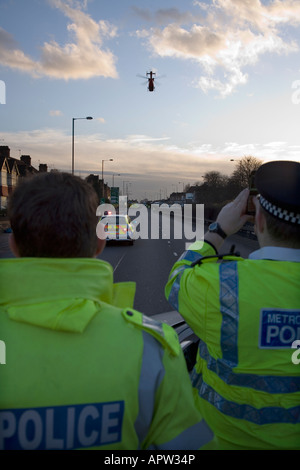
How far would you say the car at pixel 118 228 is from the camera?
840 inches

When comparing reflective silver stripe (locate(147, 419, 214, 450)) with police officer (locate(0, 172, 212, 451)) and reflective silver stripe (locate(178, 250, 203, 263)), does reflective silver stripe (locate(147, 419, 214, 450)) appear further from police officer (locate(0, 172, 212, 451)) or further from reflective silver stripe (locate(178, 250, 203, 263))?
reflective silver stripe (locate(178, 250, 203, 263))

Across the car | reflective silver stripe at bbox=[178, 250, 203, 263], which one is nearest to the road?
the car

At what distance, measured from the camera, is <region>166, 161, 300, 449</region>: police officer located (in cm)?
155

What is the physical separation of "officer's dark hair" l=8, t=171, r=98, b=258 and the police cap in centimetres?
76

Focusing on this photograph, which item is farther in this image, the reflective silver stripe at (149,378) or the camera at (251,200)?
the camera at (251,200)

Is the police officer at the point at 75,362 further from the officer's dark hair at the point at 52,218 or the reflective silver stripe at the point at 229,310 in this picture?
the reflective silver stripe at the point at 229,310

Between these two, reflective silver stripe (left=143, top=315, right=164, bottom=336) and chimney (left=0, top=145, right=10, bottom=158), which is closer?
reflective silver stripe (left=143, top=315, right=164, bottom=336)

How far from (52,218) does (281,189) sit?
0.94m

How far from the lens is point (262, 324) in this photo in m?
1.55

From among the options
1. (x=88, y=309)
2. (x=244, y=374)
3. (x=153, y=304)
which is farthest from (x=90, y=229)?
(x=153, y=304)

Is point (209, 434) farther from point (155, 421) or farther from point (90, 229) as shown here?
point (90, 229)

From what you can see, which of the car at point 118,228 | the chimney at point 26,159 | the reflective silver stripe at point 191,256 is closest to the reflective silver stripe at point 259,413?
the reflective silver stripe at point 191,256
